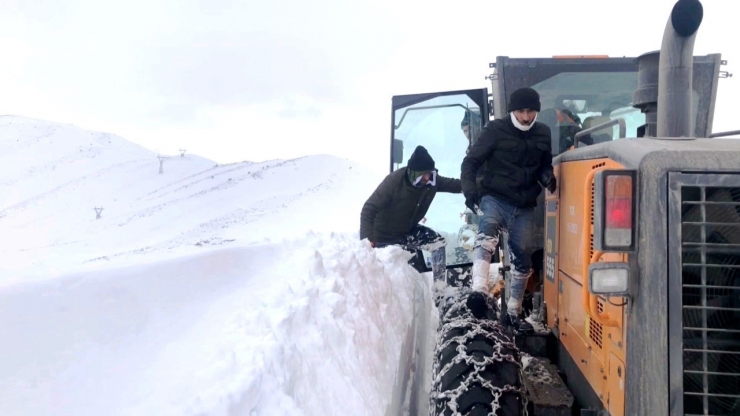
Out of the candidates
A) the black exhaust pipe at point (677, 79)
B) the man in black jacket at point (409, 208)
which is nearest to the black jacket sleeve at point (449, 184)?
the man in black jacket at point (409, 208)

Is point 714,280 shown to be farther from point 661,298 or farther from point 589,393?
point 589,393

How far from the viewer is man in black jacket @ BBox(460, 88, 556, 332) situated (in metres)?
3.56

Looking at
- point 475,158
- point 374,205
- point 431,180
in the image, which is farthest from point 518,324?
point 374,205

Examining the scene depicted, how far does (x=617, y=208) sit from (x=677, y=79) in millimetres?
1190

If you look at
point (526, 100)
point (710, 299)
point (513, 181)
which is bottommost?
point (710, 299)

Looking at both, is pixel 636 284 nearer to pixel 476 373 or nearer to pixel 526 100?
pixel 476 373

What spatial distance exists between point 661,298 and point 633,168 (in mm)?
427

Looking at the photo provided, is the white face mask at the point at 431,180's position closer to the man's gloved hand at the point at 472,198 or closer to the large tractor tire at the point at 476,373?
the man's gloved hand at the point at 472,198

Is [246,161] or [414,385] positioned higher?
[246,161]

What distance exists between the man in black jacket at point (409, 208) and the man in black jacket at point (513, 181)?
4.62 ft

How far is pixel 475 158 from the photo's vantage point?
3.73 meters

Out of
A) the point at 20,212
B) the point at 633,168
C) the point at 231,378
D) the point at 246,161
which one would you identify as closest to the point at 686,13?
the point at 633,168

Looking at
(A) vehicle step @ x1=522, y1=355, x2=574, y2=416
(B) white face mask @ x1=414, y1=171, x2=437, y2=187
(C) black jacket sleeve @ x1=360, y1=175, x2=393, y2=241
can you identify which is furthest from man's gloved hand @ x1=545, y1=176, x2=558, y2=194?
(C) black jacket sleeve @ x1=360, y1=175, x2=393, y2=241

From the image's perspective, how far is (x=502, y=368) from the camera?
8.17 feet
